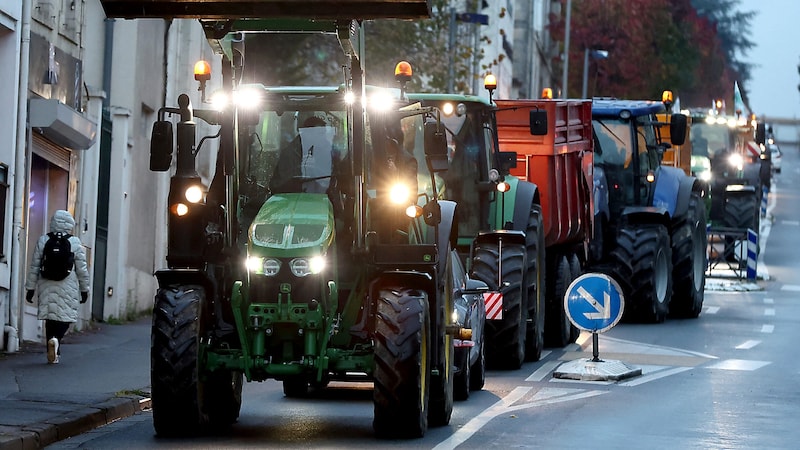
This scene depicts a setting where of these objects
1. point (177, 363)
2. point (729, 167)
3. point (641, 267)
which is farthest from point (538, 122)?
point (729, 167)

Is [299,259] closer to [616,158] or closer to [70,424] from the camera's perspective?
[70,424]

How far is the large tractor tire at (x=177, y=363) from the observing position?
14.1m

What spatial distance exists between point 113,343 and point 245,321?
9.53 metres

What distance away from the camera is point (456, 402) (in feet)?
56.7

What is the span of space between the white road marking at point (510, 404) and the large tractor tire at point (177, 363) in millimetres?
1682

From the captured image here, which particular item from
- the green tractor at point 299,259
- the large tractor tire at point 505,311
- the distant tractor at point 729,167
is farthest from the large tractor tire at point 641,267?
the distant tractor at point 729,167

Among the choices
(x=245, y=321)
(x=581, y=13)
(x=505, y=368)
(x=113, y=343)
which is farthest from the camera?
(x=581, y=13)

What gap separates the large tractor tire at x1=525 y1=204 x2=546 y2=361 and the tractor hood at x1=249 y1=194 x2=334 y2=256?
7325mm

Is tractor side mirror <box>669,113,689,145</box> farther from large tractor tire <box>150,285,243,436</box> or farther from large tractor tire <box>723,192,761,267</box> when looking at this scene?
large tractor tire <box>150,285,243,436</box>

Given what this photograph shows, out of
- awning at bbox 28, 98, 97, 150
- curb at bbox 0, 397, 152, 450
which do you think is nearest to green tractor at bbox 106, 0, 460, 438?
curb at bbox 0, 397, 152, 450

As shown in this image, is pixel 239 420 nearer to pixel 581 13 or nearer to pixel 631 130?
pixel 631 130

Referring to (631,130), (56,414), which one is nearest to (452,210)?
(56,414)

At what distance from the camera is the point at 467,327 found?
17.4 meters

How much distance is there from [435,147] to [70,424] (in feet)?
11.0
